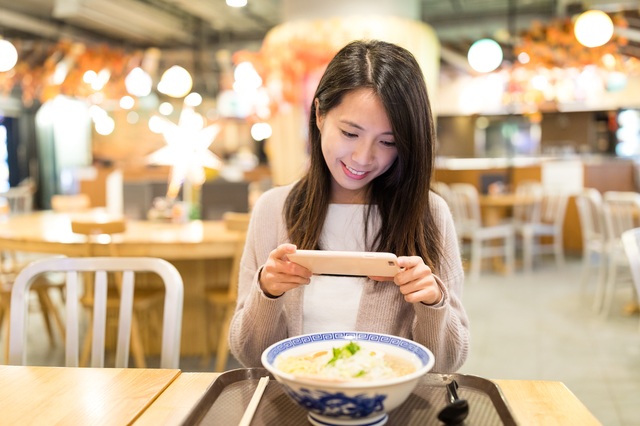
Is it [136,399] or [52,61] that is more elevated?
[52,61]

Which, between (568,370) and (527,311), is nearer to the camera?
(568,370)

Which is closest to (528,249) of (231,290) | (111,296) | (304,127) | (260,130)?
(304,127)

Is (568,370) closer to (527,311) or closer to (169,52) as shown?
(527,311)

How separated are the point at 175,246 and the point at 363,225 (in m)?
1.83

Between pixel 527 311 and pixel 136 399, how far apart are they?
13.3 ft

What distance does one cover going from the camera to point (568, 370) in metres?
3.05

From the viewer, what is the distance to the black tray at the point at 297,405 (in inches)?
31.8

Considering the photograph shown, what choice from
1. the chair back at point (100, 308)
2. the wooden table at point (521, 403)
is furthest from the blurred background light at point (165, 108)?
the wooden table at point (521, 403)

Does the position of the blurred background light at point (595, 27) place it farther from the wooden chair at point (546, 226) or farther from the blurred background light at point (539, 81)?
the blurred background light at point (539, 81)

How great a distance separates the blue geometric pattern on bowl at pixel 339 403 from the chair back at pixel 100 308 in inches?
28.2

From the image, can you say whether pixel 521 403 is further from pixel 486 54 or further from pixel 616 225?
pixel 486 54

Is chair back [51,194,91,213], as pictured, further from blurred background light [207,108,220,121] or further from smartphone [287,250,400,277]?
blurred background light [207,108,220,121]

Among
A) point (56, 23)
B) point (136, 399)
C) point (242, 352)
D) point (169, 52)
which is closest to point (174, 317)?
point (242, 352)

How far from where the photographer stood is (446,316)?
1.08 metres
